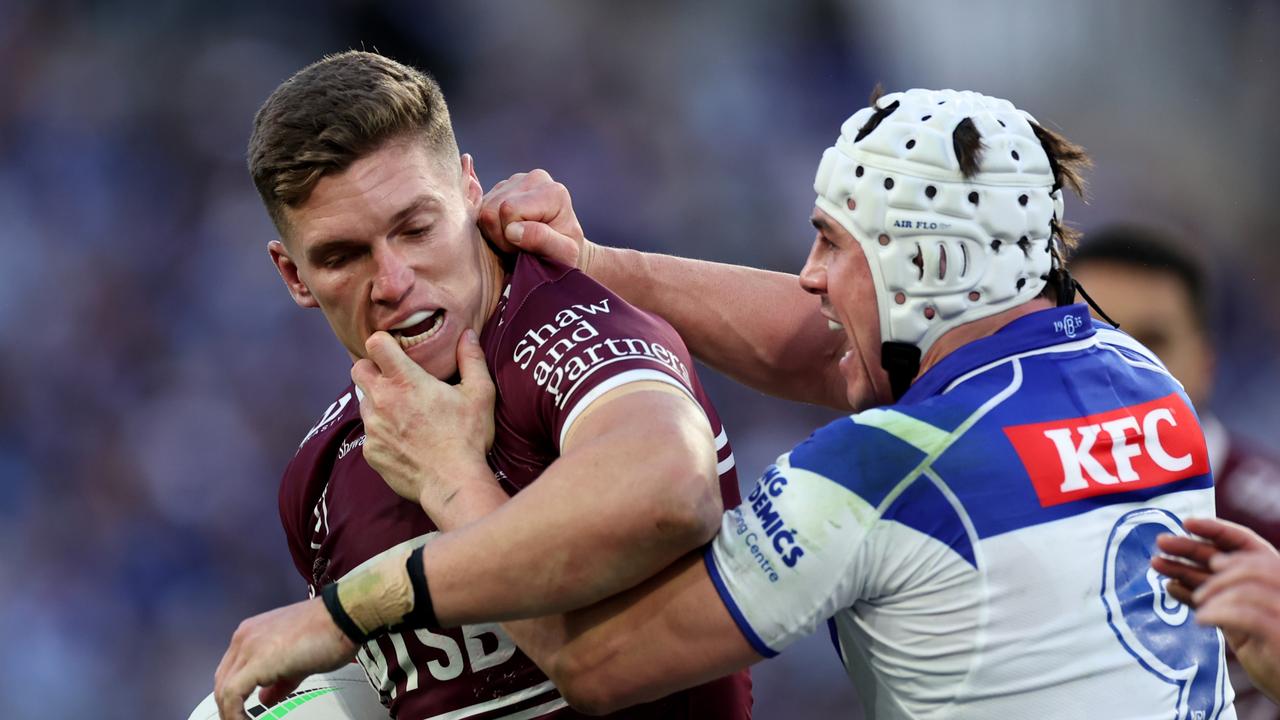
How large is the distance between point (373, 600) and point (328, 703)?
1155mm

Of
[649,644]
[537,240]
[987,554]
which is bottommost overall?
[987,554]

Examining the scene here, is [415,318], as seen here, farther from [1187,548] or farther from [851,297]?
[1187,548]

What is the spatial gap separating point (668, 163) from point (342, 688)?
13.2 feet

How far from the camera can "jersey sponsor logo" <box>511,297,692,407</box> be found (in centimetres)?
264

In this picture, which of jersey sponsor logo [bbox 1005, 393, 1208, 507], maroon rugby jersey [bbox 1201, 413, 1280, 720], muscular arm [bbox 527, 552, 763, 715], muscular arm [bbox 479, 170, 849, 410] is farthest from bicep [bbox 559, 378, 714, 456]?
maroon rugby jersey [bbox 1201, 413, 1280, 720]

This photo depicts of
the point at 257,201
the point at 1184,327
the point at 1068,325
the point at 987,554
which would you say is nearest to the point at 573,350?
the point at 987,554

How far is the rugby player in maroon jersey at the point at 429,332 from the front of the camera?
8.77 ft

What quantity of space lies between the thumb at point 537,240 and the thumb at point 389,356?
0.42 meters

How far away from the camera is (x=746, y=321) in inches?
149

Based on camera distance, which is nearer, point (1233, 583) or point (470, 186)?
point (1233, 583)

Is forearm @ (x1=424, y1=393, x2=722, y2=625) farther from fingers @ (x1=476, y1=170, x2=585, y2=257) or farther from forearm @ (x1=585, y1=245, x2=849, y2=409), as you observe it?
forearm @ (x1=585, y1=245, x2=849, y2=409)

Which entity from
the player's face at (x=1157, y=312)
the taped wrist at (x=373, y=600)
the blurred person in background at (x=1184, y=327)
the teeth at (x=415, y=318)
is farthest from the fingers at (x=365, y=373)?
the player's face at (x=1157, y=312)

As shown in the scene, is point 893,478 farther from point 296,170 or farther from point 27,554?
point 27,554

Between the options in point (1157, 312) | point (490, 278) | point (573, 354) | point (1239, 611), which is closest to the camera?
point (1239, 611)
